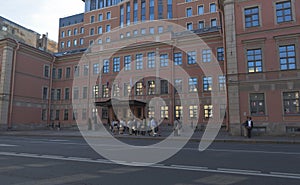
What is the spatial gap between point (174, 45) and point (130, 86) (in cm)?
867

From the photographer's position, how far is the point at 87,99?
40.5 m

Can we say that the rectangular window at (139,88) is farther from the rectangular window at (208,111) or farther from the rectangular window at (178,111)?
the rectangular window at (208,111)

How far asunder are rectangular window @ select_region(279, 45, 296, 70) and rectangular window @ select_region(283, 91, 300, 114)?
7.55 feet

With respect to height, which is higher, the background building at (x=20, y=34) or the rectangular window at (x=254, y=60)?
the background building at (x=20, y=34)

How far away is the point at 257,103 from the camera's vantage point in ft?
74.0

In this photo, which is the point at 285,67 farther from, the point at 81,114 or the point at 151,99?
the point at 81,114

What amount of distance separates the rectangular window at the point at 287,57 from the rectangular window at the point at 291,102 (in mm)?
2300

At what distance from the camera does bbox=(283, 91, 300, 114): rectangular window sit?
69.7ft

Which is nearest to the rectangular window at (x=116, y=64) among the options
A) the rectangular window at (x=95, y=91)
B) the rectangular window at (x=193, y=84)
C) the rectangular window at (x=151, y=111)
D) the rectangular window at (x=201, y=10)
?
the rectangular window at (x=95, y=91)

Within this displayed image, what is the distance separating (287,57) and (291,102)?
13.0 feet

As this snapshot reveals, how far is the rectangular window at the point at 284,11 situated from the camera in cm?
2255

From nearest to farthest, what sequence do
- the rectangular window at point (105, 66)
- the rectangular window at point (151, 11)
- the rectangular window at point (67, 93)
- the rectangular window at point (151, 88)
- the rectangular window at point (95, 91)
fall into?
1. the rectangular window at point (151, 88)
2. the rectangular window at point (95, 91)
3. the rectangular window at point (105, 66)
4. the rectangular window at point (67, 93)
5. the rectangular window at point (151, 11)

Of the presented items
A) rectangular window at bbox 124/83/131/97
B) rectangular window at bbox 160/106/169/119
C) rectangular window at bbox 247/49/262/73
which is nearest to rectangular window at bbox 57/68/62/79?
rectangular window at bbox 124/83/131/97

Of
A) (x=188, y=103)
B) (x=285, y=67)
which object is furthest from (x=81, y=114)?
(x=285, y=67)
